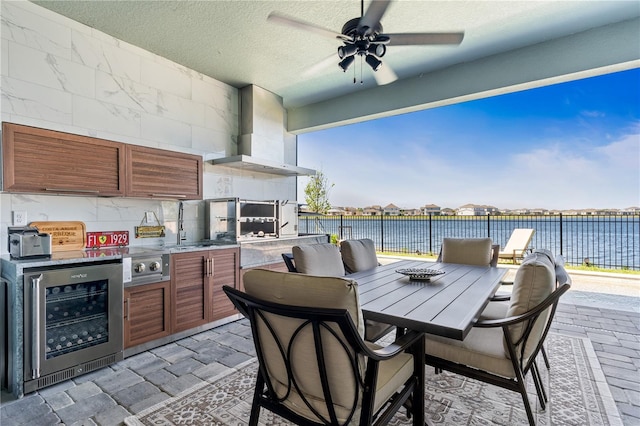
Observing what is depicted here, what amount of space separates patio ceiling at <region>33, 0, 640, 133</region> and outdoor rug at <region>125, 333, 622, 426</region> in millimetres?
2661

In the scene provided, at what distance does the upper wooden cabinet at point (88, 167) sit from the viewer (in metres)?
2.30

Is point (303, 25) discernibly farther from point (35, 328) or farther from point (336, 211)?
point (336, 211)

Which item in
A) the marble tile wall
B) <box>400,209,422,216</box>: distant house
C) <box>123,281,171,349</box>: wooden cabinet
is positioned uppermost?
the marble tile wall

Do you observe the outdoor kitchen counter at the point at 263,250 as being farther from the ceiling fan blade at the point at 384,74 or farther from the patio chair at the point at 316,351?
the patio chair at the point at 316,351

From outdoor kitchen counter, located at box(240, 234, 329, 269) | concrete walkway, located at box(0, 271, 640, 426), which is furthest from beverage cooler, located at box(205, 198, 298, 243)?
concrete walkway, located at box(0, 271, 640, 426)

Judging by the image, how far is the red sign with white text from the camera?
295 centimetres

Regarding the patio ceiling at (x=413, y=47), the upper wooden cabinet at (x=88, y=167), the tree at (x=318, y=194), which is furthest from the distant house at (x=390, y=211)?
the upper wooden cabinet at (x=88, y=167)

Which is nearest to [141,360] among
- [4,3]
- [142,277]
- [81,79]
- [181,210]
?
[142,277]

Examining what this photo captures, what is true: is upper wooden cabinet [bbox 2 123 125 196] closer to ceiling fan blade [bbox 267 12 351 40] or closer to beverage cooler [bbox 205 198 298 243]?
beverage cooler [bbox 205 198 298 243]

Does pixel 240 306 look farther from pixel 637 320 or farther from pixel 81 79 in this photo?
pixel 637 320

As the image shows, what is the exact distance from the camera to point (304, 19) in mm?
2895

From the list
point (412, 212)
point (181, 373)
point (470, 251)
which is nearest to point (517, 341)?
point (470, 251)

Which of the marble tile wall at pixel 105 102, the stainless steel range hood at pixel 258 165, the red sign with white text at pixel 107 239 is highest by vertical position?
the marble tile wall at pixel 105 102

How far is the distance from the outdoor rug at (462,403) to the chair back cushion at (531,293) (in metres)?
0.53
